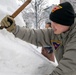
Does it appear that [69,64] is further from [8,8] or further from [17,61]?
[8,8]

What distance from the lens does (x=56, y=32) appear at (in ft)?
5.65

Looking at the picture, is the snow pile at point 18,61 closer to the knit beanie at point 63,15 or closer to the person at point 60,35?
the person at point 60,35

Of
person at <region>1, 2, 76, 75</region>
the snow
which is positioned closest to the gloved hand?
person at <region>1, 2, 76, 75</region>

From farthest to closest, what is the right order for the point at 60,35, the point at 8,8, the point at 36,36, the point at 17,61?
the point at 8,8 → the point at 36,36 → the point at 60,35 → the point at 17,61

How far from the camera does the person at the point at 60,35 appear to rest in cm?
150

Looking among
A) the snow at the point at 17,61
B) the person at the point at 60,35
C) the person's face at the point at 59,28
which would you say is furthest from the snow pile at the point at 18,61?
the person's face at the point at 59,28

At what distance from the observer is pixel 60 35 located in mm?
1734

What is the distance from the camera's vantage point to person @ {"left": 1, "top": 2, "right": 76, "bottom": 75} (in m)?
1.50

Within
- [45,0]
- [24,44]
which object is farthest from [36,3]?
[24,44]

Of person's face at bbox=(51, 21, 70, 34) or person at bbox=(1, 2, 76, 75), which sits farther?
person's face at bbox=(51, 21, 70, 34)

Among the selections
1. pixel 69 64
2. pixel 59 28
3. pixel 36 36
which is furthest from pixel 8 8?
pixel 69 64

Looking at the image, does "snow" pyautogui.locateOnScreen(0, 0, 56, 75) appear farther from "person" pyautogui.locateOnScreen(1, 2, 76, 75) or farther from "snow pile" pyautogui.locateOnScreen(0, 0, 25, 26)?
"snow pile" pyautogui.locateOnScreen(0, 0, 25, 26)

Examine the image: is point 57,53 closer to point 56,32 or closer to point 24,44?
point 56,32

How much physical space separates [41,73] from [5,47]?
14.5 inches
